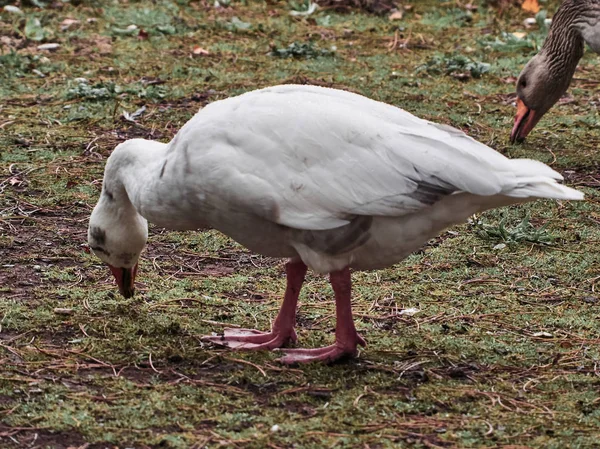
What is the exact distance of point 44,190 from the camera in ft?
25.8

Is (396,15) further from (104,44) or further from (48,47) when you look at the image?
(48,47)

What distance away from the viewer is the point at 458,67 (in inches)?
432

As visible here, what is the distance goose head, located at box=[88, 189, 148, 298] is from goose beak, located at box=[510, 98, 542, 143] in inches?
177

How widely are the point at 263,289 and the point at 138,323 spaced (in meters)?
0.94

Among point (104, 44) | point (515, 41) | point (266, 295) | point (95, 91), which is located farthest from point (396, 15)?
point (266, 295)

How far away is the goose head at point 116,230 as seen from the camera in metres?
5.57

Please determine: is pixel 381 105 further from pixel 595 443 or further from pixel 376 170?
pixel 595 443

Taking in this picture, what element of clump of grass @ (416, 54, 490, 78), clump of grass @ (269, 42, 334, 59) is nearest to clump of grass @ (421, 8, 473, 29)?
clump of grass @ (416, 54, 490, 78)

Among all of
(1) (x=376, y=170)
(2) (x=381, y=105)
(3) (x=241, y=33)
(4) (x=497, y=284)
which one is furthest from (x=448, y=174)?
(3) (x=241, y=33)

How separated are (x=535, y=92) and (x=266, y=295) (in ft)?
13.6

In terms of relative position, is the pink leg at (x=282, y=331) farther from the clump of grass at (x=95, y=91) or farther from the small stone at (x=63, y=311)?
the clump of grass at (x=95, y=91)

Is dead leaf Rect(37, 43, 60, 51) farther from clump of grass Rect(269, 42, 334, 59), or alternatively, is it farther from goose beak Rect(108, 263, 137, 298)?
goose beak Rect(108, 263, 137, 298)

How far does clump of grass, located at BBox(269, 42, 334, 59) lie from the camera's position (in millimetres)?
11391

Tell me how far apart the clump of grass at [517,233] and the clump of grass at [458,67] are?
154 inches
